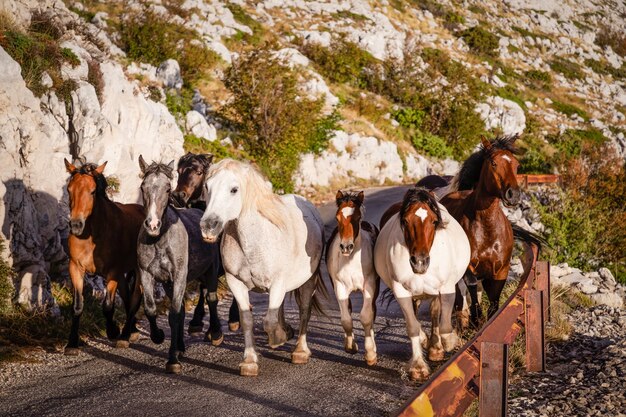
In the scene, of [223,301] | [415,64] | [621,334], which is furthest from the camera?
[415,64]

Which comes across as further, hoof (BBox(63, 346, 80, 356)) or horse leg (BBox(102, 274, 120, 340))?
horse leg (BBox(102, 274, 120, 340))

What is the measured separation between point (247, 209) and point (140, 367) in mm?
2494

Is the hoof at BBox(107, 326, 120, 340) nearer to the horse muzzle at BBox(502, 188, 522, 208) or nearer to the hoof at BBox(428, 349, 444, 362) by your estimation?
the hoof at BBox(428, 349, 444, 362)

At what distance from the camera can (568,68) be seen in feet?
202

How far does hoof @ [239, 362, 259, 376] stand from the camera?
667cm

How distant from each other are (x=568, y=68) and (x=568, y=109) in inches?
577

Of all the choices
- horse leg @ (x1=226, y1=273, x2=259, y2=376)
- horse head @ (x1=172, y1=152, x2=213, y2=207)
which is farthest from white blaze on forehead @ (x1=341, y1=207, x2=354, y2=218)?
horse head @ (x1=172, y1=152, x2=213, y2=207)

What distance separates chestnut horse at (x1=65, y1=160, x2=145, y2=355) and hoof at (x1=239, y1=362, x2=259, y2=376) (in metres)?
2.44

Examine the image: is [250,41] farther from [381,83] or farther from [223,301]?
[223,301]

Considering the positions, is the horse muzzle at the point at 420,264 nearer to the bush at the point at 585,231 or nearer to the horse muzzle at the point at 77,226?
the horse muzzle at the point at 77,226

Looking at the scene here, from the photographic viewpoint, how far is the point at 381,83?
37969 mm

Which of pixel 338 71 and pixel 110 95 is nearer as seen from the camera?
pixel 110 95

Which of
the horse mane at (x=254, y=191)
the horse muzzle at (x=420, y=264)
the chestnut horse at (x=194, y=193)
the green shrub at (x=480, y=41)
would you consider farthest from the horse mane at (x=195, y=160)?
the green shrub at (x=480, y=41)

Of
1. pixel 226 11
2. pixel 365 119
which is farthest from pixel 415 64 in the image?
pixel 226 11
